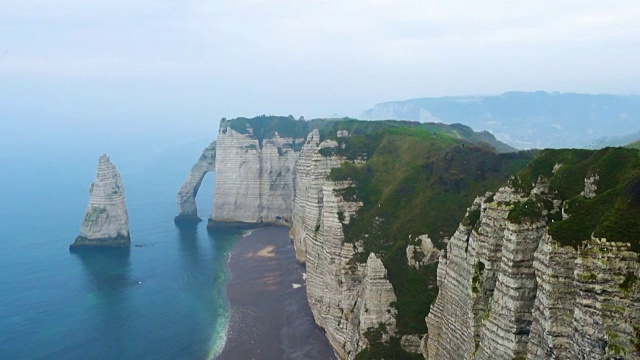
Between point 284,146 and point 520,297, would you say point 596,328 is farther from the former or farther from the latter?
point 284,146

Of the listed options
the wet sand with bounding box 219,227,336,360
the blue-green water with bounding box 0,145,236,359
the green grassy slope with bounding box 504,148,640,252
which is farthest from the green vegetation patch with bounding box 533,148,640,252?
the blue-green water with bounding box 0,145,236,359

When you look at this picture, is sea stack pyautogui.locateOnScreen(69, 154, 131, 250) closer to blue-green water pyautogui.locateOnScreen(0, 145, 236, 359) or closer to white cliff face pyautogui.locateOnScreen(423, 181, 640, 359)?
blue-green water pyautogui.locateOnScreen(0, 145, 236, 359)

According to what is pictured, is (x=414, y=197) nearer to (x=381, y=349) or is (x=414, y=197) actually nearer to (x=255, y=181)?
(x=381, y=349)

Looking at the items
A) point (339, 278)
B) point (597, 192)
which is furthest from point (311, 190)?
point (597, 192)

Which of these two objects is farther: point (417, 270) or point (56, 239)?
point (56, 239)

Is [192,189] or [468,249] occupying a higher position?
[468,249]

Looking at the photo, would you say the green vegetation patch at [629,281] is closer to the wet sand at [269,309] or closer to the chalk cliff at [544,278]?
the chalk cliff at [544,278]

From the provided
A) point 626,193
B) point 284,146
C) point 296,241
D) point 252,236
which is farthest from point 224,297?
point 626,193
